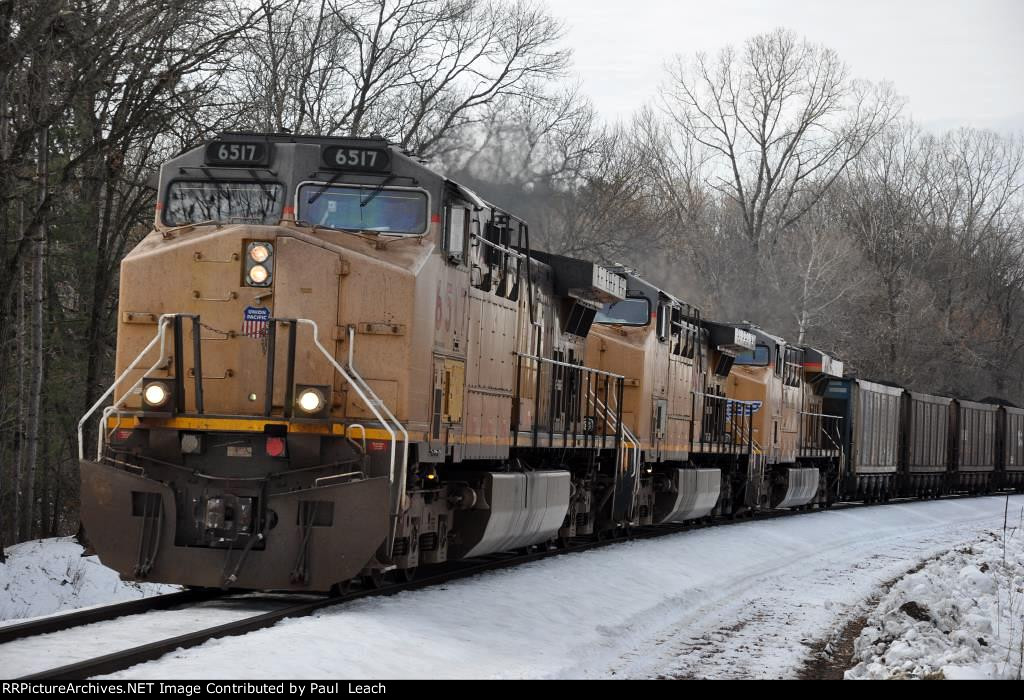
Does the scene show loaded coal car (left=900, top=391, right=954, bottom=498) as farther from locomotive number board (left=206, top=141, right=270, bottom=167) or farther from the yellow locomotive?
locomotive number board (left=206, top=141, right=270, bottom=167)

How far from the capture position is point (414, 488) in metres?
11.2

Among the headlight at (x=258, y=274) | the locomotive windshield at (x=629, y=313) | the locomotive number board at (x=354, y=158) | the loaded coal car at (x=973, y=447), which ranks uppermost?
the locomotive number board at (x=354, y=158)

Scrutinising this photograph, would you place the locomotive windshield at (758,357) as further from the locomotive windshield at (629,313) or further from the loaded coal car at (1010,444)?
the loaded coal car at (1010,444)

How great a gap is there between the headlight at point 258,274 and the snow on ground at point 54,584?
653 cm

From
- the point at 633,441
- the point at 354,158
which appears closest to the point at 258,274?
the point at 354,158

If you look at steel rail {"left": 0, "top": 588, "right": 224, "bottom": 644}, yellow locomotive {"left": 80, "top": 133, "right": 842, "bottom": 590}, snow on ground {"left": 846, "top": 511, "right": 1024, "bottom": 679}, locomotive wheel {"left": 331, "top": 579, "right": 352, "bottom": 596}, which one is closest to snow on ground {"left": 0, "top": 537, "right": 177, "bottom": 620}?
steel rail {"left": 0, "top": 588, "right": 224, "bottom": 644}

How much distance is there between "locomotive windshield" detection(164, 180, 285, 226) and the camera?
35.8ft

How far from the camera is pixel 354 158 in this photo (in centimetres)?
1090

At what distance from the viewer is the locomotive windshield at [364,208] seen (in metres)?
10.9

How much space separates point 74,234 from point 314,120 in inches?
311

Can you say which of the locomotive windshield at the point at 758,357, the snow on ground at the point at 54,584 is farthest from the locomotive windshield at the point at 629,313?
the locomotive windshield at the point at 758,357

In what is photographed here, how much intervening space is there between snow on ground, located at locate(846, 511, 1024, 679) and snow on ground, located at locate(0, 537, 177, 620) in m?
9.18

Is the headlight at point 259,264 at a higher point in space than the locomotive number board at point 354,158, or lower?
lower

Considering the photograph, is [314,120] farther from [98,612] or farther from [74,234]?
[98,612]
